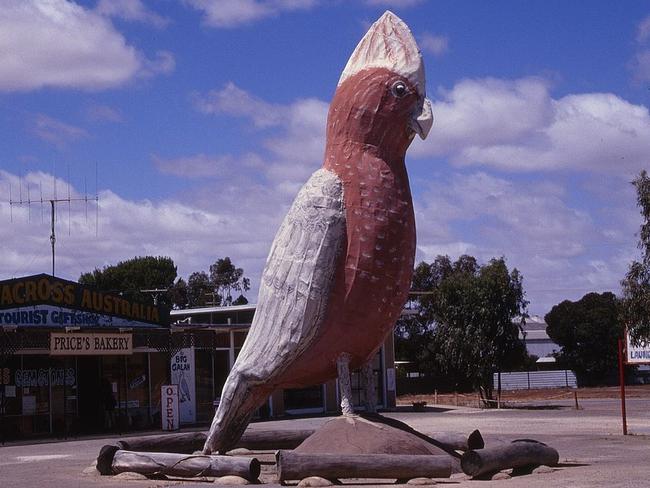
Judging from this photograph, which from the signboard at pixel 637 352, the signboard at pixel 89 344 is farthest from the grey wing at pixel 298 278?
the signboard at pixel 89 344

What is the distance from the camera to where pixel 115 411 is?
32.3 meters

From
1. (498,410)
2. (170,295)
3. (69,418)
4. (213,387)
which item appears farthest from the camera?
(170,295)

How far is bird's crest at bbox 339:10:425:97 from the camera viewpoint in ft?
50.9

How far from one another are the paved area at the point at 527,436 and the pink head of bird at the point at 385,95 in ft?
17.4

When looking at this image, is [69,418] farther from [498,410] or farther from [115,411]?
[498,410]

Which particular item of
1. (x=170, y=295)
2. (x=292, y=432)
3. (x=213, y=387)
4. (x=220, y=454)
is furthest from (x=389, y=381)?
(x=170, y=295)

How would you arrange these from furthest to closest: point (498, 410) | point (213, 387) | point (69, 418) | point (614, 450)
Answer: point (498, 410), point (213, 387), point (69, 418), point (614, 450)

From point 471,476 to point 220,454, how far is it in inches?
161

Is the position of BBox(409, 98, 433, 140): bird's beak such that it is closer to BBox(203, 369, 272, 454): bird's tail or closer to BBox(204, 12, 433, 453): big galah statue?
BBox(204, 12, 433, 453): big galah statue

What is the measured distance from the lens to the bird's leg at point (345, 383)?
1490 centimetres

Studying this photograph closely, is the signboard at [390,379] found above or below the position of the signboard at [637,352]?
below

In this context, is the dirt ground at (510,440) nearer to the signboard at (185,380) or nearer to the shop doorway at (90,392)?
the signboard at (185,380)

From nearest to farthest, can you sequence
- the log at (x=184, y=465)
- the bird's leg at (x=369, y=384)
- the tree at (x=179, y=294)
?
the log at (x=184, y=465) → the bird's leg at (x=369, y=384) → the tree at (x=179, y=294)

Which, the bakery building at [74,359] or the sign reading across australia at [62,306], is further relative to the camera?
the sign reading across australia at [62,306]
